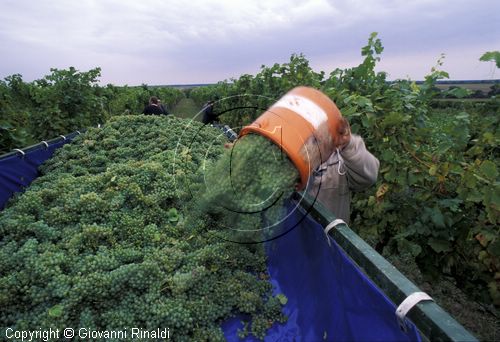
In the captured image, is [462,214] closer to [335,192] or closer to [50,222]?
[335,192]

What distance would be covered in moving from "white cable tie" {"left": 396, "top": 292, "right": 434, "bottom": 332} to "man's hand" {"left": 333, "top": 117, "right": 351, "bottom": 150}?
43.1 inches

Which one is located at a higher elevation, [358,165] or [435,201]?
[358,165]

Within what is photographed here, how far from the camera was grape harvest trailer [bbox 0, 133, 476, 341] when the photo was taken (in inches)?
45.6

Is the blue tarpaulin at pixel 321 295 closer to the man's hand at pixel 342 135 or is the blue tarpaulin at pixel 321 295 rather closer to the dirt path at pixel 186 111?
the man's hand at pixel 342 135

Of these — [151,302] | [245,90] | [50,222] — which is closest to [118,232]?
[50,222]

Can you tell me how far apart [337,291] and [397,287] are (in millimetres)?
436

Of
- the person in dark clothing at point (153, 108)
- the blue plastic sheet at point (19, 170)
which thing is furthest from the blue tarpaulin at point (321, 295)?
the person in dark clothing at point (153, 108)

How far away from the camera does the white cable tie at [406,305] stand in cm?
117

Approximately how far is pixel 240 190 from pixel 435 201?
180cm

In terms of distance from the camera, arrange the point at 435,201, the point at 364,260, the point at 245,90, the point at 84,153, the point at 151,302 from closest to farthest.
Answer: the point at 364,260
the point at 151,302
the point at 435,201
the point at 84,153
the point at 245,90

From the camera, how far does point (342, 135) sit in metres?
2.12

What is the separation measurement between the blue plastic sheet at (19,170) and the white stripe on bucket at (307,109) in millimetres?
3515

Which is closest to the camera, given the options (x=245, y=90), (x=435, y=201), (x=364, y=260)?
(x=364, y=260)

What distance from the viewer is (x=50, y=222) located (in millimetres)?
2730
